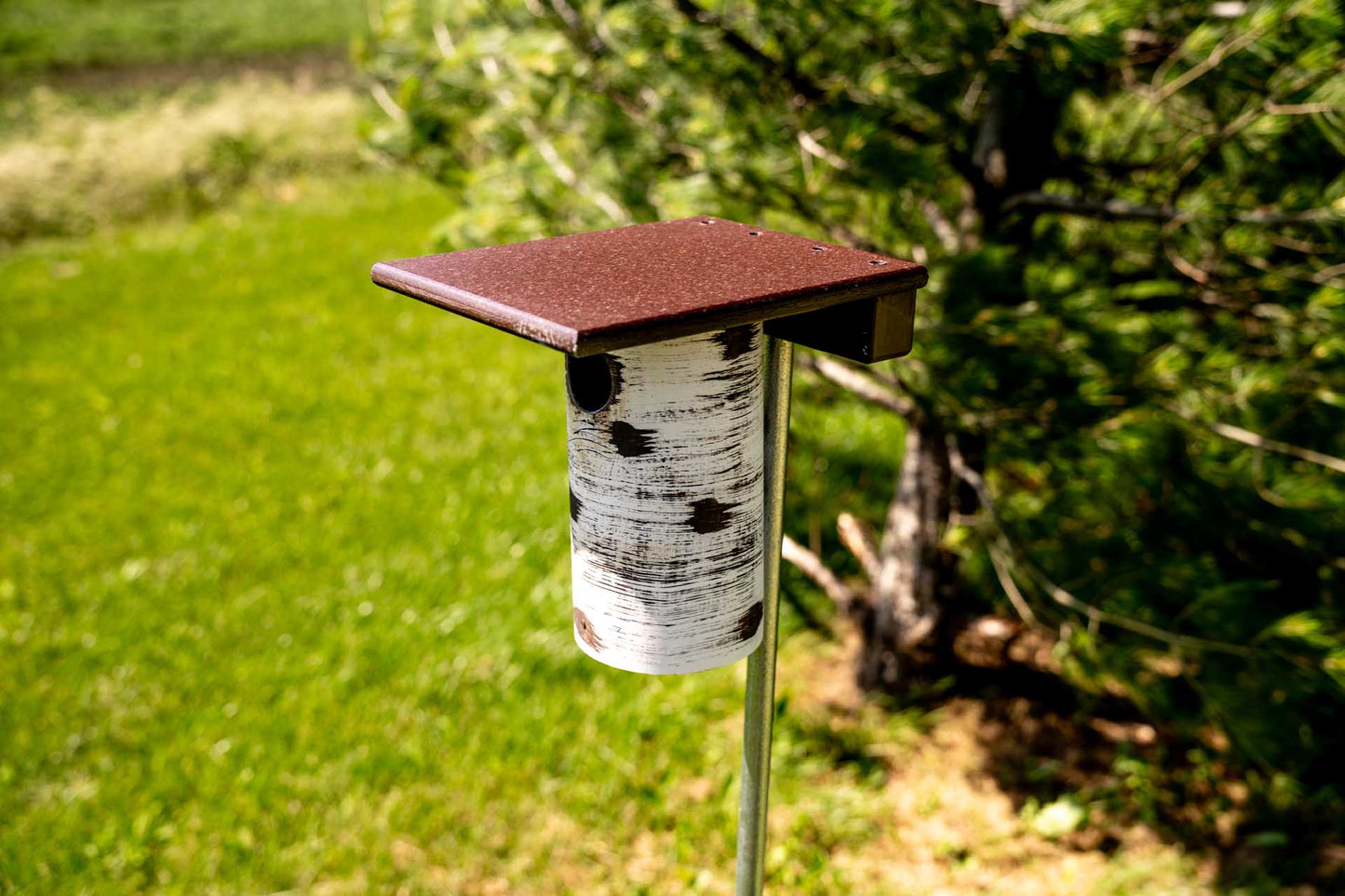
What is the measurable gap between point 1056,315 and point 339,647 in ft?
8.60

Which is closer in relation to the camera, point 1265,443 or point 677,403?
A: point 677,403

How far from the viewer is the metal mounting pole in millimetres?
1579

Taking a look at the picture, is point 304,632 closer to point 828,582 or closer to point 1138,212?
point 828,582

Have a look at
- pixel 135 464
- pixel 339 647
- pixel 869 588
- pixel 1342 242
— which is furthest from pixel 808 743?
pixel 135 464

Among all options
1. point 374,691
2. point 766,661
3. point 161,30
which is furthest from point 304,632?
point 161,30

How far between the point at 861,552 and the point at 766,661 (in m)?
1.34

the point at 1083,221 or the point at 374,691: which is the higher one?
the point at 1083,221

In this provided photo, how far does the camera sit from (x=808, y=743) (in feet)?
10.4

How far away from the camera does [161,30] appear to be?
24.4 meters

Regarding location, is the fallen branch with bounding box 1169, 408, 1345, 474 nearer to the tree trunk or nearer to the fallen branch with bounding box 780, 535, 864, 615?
the tree trunk

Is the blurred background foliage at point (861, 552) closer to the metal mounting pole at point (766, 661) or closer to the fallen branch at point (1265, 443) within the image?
the fallen branch at point (1265, 443)

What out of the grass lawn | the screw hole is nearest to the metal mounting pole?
the screw hole

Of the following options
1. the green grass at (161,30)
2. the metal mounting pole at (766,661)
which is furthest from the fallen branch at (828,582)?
the green grass at (161,30)

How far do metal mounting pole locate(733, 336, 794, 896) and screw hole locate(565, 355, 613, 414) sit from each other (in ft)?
0.85
